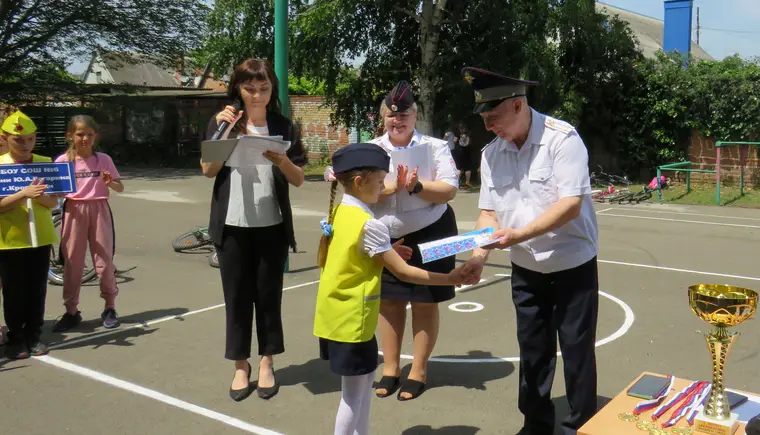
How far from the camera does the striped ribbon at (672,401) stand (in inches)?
130

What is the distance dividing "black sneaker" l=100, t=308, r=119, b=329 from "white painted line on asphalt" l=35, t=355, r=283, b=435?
805 millimetres

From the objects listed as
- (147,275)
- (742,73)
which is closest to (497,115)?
(147,275)

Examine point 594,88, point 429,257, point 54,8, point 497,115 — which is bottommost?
point 429,257

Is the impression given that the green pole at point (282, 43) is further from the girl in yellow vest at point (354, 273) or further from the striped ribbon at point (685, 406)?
the striped ribbon at point (685, 406)

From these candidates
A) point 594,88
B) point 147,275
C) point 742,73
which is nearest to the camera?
point 147,275

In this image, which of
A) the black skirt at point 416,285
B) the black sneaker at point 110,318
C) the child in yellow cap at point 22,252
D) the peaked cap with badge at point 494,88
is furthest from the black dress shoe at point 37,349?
the peaked cap with badge at point 494,88

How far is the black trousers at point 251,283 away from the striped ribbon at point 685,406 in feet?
8.44

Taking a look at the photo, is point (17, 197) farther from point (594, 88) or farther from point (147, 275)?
point (594, 88)

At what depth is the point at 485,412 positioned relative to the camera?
452cm

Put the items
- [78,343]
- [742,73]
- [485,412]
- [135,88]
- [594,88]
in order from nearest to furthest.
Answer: [485,412] → [78,343] → [742,73] → [594,88] → [135,88]

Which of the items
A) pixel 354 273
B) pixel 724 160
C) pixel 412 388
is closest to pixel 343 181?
pixel 354 273

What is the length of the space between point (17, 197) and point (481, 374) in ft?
12.2

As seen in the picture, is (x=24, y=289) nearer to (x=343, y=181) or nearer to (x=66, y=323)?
(x=66, y=323)

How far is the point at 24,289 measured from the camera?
5523 mm
